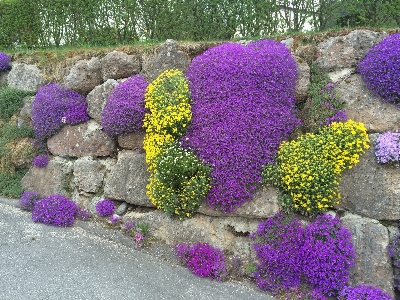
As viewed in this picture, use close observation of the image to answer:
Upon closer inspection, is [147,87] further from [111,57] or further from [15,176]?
[15,176]

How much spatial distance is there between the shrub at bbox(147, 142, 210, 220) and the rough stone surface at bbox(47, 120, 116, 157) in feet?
6.05

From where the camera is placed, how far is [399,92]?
647cm

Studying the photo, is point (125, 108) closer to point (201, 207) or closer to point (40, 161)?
point (201, 207)

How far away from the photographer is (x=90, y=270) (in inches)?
248

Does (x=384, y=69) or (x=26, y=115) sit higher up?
(x=384, y=69)

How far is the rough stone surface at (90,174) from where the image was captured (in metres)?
8.46

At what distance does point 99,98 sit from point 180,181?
299 centimetres

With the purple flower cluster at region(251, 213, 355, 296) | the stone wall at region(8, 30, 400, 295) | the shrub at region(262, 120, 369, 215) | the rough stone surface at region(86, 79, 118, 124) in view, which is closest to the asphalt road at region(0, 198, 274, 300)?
the purple flower cluster at region(251, 213, 355, 296)

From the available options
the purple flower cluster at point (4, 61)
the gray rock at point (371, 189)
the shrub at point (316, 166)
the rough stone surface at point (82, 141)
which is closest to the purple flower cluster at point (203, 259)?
the shrub at point (316, 166)

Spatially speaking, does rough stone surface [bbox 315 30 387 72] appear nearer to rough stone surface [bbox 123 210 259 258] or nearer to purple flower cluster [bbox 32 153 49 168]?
rough stone surface [bbox 123 210 259 258]

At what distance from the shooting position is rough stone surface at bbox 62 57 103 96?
8977 mm

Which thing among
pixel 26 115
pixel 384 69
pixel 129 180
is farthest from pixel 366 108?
pixel 26 115

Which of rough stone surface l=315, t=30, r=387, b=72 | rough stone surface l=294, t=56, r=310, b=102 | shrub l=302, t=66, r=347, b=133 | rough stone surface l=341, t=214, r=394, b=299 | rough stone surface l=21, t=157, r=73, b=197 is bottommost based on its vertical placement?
rough stone surface l=341, t=214, r=394, b=299

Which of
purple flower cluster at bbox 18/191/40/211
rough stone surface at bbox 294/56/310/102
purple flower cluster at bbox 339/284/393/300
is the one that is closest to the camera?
purple flower cluster at bbox 339/284/393/300
